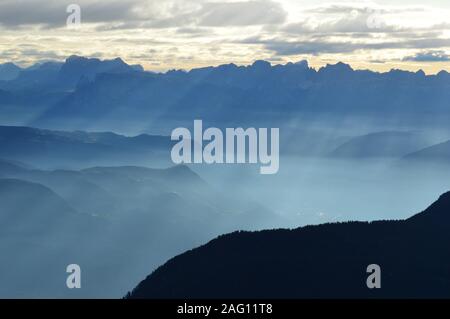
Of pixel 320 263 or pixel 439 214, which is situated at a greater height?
pixel 439 214

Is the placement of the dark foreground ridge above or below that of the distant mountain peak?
below

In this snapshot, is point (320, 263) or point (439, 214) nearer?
point (320, 263)

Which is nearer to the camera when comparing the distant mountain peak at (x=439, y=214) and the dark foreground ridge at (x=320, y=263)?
the dark foreground ridge at (x=320, y=263)

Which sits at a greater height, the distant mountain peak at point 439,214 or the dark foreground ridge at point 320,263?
the distant mountain peak at point 439,214

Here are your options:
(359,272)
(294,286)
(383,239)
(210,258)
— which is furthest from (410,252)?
(210,258)

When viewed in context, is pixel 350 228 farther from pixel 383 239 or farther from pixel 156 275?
pixel 156 275

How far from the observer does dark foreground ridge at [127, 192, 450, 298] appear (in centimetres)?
9944

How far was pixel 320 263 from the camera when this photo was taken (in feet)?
358

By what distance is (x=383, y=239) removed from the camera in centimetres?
11544

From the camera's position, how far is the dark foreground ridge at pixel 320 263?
99.4 metres

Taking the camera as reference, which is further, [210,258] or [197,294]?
[210,258]

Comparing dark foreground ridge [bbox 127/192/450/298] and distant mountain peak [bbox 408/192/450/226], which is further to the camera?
distant mountain peak [bbox 408/192/450/226]
